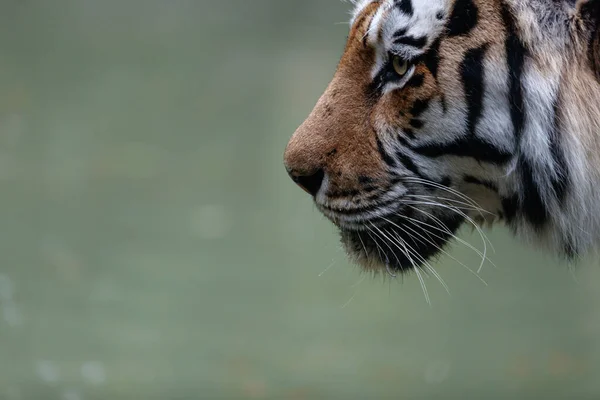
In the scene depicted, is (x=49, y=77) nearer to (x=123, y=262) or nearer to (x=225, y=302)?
(x=123, y=262)

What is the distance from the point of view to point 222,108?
11.0 ft

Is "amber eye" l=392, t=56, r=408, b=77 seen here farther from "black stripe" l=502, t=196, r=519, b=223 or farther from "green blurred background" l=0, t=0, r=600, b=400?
Result: "green blurred background" l=0, t=0, r=600, b=400

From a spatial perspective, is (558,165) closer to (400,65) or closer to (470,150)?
(470,150)

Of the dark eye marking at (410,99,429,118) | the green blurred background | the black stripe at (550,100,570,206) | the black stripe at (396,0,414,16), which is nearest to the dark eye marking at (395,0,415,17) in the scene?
the black stripe at (396,0,414,16)

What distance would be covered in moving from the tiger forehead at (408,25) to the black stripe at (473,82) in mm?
52

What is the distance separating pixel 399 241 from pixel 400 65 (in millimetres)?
243

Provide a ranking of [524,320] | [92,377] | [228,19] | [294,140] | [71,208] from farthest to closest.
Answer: [228,19], [71,208], [524,320], [92,377], [294,140]

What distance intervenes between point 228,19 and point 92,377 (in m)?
2.08

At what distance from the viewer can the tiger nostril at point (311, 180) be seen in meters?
1.12

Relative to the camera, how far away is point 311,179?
1.14 meters

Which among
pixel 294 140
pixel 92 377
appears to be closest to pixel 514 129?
pixel 294 140

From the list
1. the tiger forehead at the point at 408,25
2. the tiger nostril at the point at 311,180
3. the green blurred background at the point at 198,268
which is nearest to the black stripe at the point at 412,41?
the tiger forehead at the point at 408,25

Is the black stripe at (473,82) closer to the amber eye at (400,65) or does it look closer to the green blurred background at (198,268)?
the amber eye at (400,65)

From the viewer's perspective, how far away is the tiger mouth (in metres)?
1.14
